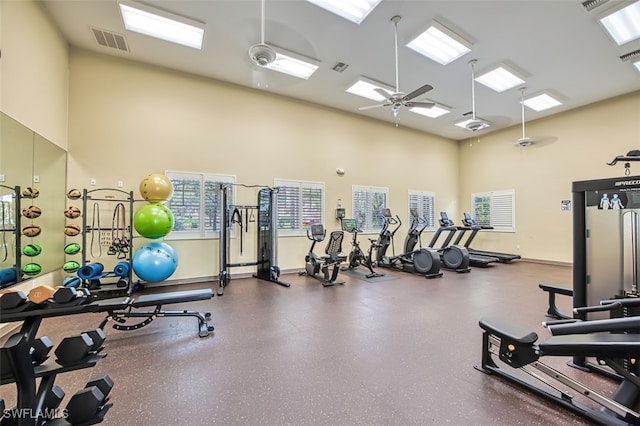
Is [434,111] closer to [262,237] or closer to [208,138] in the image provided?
[262,237]

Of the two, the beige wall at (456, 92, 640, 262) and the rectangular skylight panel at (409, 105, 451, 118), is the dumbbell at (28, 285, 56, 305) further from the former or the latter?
the beige wall at (456, 92, 640, 262)

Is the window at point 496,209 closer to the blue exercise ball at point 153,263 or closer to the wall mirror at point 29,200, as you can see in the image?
the blue exercise ball at point 153,263

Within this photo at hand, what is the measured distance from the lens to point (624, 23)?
4363 mm

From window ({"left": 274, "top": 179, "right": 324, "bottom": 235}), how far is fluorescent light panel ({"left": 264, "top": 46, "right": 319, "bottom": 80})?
99.9 inches

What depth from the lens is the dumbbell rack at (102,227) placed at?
178 inches

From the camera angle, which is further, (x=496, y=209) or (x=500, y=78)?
(x=496, y=209)

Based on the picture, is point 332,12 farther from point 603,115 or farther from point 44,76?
point 603,115

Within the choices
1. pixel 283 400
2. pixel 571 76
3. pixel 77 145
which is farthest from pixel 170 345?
pixel 571 76

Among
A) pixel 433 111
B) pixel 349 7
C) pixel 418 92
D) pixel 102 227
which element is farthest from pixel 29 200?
pixel 433 111

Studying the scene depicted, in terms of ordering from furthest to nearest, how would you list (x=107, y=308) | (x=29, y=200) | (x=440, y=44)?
(x=440, y=44), (x=29, y=200), (x=107, y=308)

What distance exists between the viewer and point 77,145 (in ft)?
16.3

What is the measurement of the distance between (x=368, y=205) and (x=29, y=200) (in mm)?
7359

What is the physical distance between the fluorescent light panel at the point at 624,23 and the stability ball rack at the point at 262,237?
659 cm

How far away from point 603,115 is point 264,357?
10359mm
